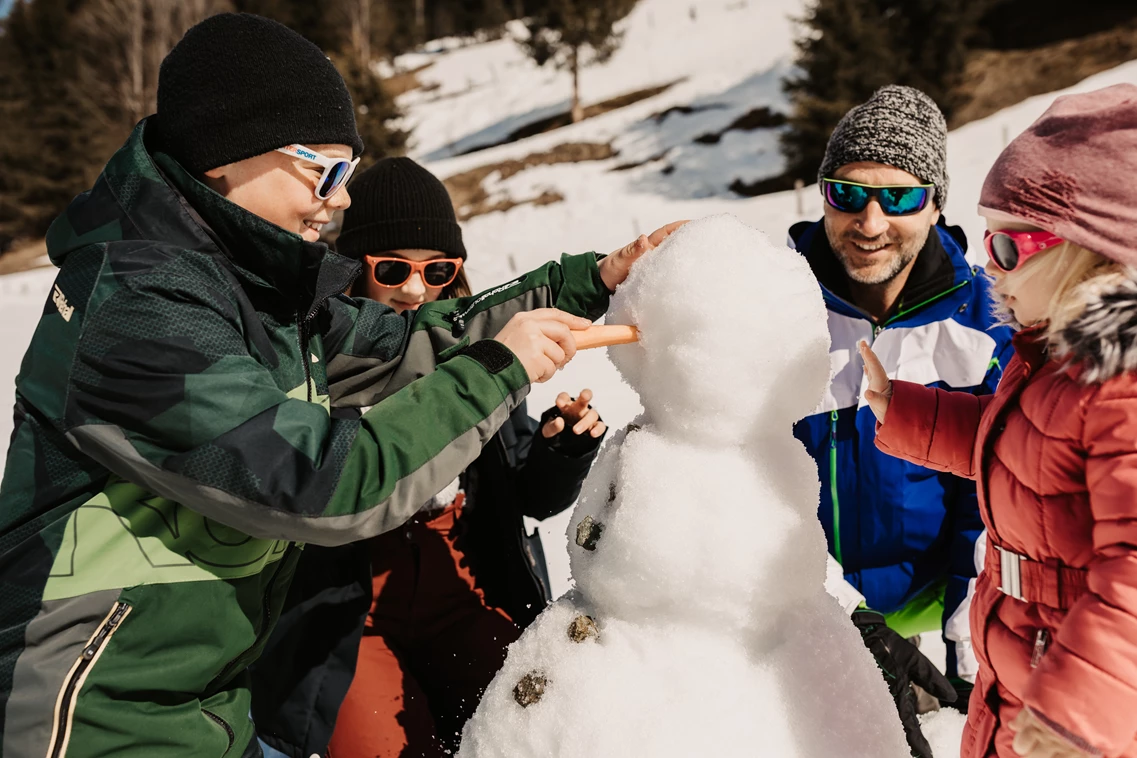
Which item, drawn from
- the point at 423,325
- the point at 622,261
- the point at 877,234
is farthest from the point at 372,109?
the point at 622,261

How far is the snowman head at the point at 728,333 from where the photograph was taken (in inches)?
50.8

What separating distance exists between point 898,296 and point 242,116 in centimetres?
194

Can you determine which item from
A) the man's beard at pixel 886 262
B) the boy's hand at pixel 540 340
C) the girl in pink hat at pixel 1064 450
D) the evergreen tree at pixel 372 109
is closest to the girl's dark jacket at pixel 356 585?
the boy's hand at pixel 540 340

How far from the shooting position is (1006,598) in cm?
141

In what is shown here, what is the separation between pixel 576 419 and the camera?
6.98ft

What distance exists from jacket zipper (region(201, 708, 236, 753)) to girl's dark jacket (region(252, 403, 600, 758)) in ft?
1.90

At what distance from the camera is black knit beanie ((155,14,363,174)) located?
54.9 inches

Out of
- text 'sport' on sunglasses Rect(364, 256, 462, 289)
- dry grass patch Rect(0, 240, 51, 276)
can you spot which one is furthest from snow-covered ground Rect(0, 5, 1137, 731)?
dry grass patch Rect(0, 240, 51, 276)

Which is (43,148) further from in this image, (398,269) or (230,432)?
(230,432)

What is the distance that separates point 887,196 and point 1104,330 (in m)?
1.35

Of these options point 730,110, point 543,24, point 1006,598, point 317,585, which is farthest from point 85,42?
point 1006,598

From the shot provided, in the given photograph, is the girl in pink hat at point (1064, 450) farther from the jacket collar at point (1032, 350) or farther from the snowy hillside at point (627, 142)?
the snowy hillside at point (627, 142)

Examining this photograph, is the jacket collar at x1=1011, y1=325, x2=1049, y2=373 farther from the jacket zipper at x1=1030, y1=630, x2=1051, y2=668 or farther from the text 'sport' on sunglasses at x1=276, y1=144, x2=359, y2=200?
the text 'sport' on sunglasses at x1=276, y1=144, x2=359, y2=200

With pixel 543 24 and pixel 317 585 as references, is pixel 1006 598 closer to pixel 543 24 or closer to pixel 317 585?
pixel 317 585
